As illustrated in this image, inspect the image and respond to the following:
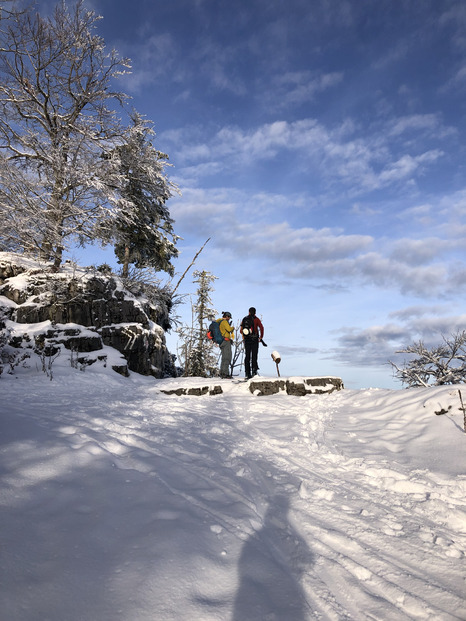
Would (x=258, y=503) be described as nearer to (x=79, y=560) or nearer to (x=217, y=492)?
(x=217, y=492)

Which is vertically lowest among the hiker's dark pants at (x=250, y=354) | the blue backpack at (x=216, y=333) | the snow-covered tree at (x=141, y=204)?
the hiker's dark pants at (x=250, y=354)

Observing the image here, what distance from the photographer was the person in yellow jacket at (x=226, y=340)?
11648 mm

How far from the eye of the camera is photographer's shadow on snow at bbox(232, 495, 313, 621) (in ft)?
4.82

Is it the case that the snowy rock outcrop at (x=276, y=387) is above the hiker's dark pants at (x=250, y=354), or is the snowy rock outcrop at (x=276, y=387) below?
below

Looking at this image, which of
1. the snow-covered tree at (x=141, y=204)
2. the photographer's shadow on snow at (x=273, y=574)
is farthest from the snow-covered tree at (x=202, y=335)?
the photographer's shadow on snow at (x=273, y=574)

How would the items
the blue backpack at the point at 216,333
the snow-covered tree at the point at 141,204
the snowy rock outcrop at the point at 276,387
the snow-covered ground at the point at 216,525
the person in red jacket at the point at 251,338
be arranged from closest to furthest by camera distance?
1. the snow-covered ground at the point at 216,525
2. the snowy rock outcrop at the point at 276,387
3. the person in red jacket at the point at 251,338
4. the blue backpack at the point at 216,333
5. the snow-covered tree at the point at 141,204

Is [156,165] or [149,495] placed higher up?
[156,165]

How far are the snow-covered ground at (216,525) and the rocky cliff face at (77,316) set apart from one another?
714 centimetres

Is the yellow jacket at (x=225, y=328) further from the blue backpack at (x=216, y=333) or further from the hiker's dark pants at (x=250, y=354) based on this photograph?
the hiker's dark pants at (x=250, y=354)

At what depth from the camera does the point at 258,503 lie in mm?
2607

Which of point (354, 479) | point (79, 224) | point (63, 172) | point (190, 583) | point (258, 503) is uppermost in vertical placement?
point (63, 172)

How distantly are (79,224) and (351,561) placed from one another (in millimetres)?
13995

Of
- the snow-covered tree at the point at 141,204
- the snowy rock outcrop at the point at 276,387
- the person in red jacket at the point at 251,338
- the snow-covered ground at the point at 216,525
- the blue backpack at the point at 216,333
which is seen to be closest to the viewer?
the snow-covered ground at the point at 216,525

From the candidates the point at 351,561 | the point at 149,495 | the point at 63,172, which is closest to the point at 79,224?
the point at 63,172
